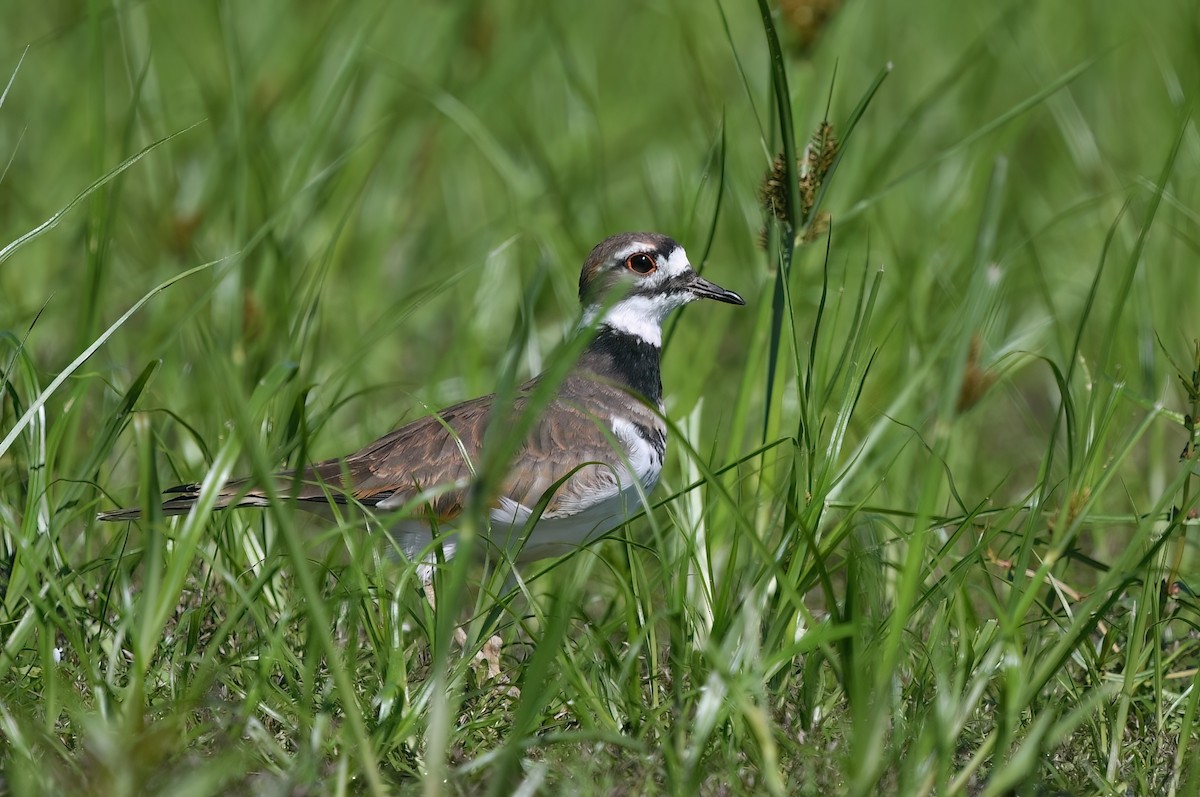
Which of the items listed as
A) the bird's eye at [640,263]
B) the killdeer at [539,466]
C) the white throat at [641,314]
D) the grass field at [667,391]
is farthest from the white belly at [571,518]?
the bird's eye at [640,263]

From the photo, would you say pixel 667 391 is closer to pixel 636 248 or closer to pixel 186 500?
pixel 636 248

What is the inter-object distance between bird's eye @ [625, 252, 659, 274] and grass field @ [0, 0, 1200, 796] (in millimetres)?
198

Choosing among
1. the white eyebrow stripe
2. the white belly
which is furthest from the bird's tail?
the white eyebrow stripe

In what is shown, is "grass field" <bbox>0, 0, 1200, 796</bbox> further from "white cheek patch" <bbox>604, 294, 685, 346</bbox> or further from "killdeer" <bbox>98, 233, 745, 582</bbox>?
"white cheek patch" <bbox>604, 294, 685, 346</bbox>

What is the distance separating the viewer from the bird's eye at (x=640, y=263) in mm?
4816

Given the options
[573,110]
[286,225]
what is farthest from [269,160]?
[573,110]

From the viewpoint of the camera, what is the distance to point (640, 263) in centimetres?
485

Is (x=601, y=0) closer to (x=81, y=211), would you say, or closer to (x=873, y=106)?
(x=873, y=106)

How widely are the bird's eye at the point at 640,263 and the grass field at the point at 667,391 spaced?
20 cm

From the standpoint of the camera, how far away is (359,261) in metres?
6.98

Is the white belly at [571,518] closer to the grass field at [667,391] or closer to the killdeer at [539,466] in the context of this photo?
the killdeer at [539,466]

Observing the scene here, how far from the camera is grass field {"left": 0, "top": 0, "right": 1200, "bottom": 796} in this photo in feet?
10.2

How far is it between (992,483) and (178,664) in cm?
337

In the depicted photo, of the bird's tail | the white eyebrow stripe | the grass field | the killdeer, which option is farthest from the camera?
the white eyebrow stripe
